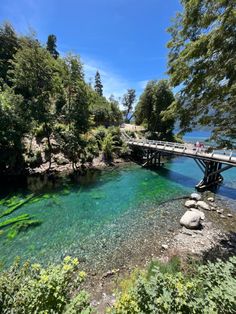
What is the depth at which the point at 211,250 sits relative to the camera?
7.78m

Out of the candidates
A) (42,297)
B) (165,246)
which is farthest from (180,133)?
(42,297)

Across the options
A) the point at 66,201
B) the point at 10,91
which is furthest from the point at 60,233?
the point at 10,91

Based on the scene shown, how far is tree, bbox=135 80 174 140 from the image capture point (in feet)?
111

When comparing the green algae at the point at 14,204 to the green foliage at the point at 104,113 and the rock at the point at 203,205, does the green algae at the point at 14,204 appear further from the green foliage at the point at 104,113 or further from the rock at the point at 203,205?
the green foliage at the point at 104,113

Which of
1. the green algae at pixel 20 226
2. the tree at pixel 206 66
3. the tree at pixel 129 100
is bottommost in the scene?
the green algae at pixel 20 226

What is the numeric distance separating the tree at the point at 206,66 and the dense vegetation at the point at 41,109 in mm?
15029

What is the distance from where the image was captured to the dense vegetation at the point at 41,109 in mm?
16297

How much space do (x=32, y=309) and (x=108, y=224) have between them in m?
7.76

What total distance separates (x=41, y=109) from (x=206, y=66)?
1637 centimetres

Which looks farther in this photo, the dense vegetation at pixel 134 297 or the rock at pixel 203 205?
the rock at pixel 203 205

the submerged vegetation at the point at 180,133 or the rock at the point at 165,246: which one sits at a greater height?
the submerged vegetation at the point at 180,133

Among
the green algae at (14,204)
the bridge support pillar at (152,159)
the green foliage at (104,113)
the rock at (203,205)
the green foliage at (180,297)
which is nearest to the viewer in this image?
the green foliage at (180,297)

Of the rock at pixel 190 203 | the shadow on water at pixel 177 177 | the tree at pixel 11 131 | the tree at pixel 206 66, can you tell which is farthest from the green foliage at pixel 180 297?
the tree at pixel 11 131

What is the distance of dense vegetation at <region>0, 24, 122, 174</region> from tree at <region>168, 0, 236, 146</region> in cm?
1503
